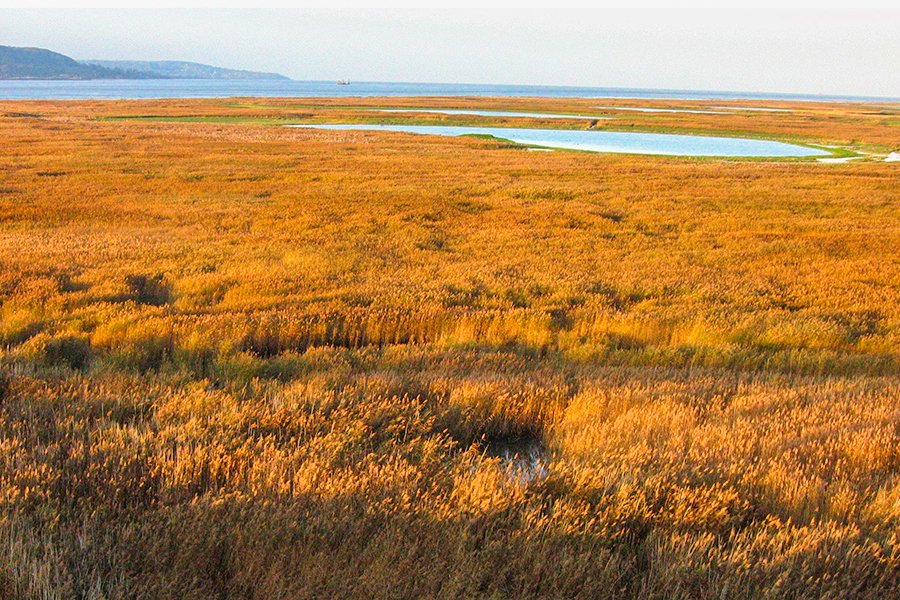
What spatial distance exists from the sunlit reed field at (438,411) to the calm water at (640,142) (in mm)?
40033

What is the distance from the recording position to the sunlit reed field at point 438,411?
119 inches

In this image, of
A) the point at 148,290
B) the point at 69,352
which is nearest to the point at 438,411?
the point at 69,352

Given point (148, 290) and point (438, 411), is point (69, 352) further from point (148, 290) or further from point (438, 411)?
point (438, 411)

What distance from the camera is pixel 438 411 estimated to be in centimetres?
524

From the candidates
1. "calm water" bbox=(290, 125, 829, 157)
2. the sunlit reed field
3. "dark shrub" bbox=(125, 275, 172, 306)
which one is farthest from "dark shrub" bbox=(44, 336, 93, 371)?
"calm water" bbox=(290, 125, 829, 157)

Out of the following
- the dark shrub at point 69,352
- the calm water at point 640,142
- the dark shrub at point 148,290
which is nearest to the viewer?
the dark shrub at point 69,352

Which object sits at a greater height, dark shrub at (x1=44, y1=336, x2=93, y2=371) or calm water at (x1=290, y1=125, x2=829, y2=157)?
calm water at (x1=290, y1=125, x2=829, y2=157)

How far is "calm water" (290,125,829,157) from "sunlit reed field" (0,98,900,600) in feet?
131

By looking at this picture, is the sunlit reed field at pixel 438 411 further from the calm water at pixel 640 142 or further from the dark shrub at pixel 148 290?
the calm water at pixel 640 142

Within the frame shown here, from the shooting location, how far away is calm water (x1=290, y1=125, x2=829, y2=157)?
54.1m

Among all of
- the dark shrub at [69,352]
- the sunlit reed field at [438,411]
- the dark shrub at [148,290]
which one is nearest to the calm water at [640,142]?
the sunlit reed field at [438,411]

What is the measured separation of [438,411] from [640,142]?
207 feet

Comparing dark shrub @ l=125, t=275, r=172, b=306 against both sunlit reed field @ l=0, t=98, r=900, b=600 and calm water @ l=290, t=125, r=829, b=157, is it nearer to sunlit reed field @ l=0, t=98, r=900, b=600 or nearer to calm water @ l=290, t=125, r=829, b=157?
sunlit reed field @ l=0, t=98, r=900, b=600

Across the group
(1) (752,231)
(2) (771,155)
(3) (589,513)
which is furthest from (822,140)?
(3) (589,513)
